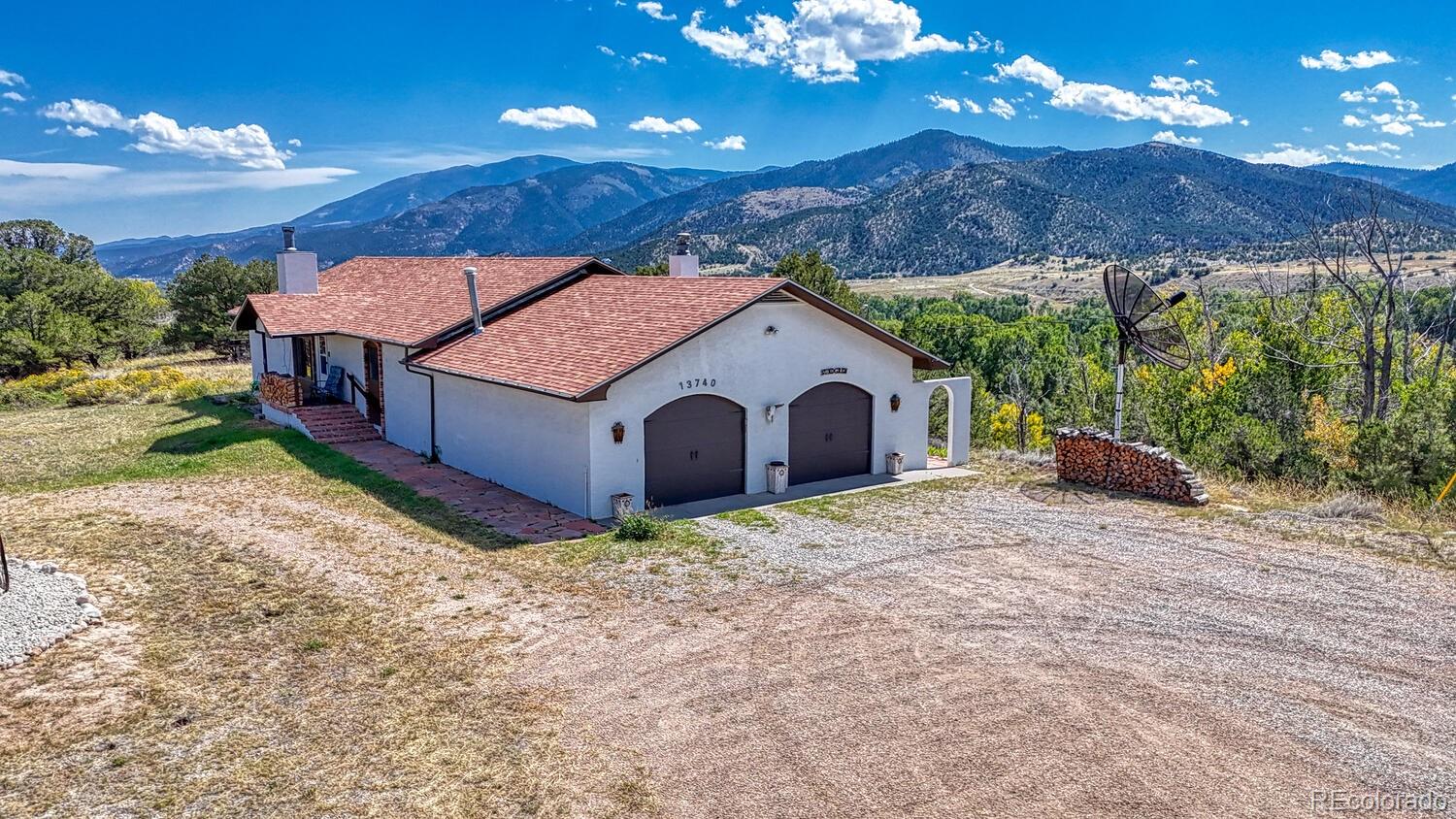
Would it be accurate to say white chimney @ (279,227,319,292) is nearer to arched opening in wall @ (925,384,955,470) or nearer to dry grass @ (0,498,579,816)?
dry grass @ (0,498,579,816)

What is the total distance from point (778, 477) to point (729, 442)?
1231mm

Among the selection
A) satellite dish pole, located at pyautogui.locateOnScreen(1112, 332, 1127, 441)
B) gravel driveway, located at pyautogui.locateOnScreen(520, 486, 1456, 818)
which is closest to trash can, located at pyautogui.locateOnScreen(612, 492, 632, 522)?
gravel driveway, located at pyautogui.locateOnScreen(520, 486, 1456, 818)

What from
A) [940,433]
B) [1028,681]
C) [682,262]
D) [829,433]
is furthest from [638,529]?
[940,433]

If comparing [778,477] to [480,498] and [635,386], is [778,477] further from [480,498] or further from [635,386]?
[480,498]

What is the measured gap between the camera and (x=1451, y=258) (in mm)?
85000

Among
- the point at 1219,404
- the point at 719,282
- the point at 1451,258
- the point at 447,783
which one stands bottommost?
the point at 447,783

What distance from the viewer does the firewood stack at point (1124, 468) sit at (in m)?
16.9

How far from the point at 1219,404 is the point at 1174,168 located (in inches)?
5375

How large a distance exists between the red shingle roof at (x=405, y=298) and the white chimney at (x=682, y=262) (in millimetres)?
1978

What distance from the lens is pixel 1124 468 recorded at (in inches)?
705

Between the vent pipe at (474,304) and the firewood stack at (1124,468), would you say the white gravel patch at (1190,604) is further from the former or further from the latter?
the vent pipe at (474,304)

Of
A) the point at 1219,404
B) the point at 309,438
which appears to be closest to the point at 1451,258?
the point at 1219,404

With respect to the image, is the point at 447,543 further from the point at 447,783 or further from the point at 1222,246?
the point at 1222,246

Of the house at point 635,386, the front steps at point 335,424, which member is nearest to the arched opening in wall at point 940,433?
the house at point 635,386
